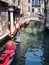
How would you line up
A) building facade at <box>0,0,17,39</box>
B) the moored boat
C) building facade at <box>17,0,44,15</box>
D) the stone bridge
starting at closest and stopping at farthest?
1. the moored boat
2. building facade at <box>0,0,17,39</box>
3. the stone bridge
4. building facade at <box>17,0,44,15</box>

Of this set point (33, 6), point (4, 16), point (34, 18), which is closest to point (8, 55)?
point (4, 16)

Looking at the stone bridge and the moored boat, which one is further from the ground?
the moored boat

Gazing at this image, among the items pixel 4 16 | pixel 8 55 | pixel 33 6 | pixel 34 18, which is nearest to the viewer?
pixel 8 55

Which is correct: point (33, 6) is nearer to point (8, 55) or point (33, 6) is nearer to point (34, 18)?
point (34, 18)

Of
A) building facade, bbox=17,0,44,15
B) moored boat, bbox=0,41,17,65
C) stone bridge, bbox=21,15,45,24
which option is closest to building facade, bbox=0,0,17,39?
moored boat, bbox=0,41,17,65

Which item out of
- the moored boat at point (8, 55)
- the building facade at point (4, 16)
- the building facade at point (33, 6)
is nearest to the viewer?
the moored boat at point (8, 55)

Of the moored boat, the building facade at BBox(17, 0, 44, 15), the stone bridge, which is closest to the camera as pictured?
the moored boat

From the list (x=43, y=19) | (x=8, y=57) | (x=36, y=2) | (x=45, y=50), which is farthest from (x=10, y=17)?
(x=36, y=2)

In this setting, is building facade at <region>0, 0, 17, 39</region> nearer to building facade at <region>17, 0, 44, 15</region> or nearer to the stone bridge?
the stone bridge

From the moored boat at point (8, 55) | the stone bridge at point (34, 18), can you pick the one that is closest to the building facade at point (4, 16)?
the moored boat at point (8, 55)

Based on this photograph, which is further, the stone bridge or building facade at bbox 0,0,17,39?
the stone bridge

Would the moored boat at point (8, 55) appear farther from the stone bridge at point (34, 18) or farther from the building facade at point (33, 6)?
the building facade at point (33, 6)

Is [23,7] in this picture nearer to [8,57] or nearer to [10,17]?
[10,17]

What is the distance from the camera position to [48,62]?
16656mm
